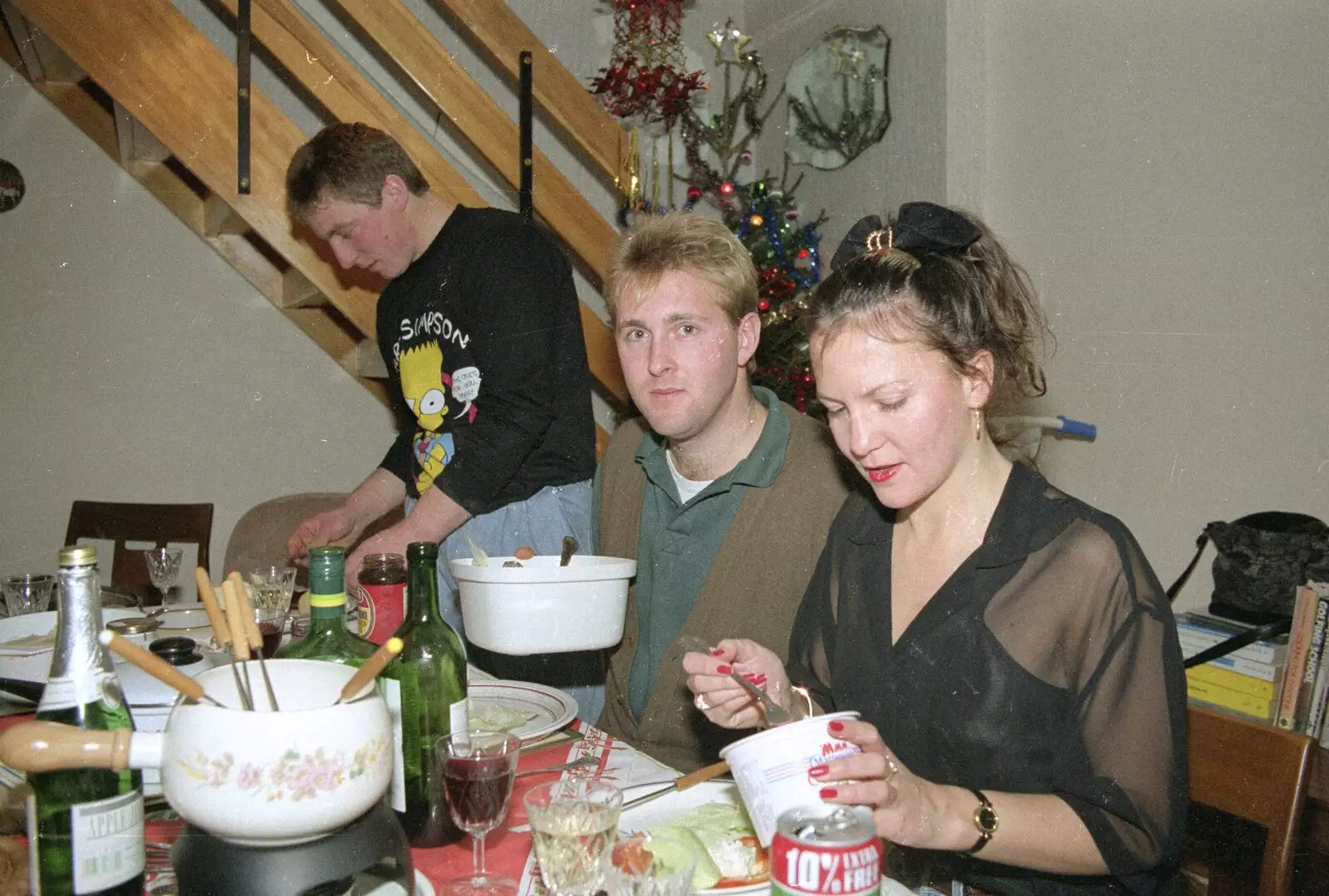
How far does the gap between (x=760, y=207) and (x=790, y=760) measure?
350 centimetres

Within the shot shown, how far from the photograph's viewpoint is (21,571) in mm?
3906

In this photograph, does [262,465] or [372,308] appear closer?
[372,308]

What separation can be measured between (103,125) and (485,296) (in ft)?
8.16

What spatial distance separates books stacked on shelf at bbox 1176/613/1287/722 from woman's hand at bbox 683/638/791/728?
1.27 m

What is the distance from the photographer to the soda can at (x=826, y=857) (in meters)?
0.67

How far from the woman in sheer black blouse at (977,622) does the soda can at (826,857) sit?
1.02 ft

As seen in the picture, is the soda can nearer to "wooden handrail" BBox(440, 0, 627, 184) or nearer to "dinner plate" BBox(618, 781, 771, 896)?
"dinner plate" BBox(618, 781, 771, 896)

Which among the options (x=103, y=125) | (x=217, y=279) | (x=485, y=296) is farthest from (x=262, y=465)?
(x=485, y=296)

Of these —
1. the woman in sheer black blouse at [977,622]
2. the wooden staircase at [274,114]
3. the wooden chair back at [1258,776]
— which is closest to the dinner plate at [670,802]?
the woman in sheer black blouse at [977,622]

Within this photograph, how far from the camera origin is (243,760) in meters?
0.74

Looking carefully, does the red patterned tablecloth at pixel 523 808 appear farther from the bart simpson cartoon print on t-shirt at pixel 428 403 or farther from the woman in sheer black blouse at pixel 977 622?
the bart simpson cartoon print on t-shirt at pixel 428 403

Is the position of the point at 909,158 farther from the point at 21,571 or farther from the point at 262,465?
the point at 21,571

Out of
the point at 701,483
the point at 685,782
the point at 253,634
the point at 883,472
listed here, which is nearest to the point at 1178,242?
the point at 701,483

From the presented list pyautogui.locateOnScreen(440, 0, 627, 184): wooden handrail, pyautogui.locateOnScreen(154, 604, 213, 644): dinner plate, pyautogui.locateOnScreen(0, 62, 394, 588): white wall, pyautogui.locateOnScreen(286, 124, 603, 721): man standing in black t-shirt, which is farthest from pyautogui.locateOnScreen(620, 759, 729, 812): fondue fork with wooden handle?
pyautogui.locateOnScreen(0, 62, 394, 588): white wall
